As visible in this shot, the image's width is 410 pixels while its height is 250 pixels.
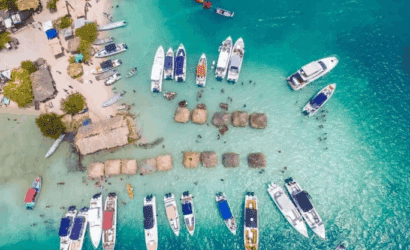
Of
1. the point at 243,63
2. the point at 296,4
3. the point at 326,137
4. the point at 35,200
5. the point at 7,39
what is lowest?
the point at 35,200

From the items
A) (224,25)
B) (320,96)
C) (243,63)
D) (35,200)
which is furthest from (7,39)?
(320,96)

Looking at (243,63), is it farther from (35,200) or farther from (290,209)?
(35,200)

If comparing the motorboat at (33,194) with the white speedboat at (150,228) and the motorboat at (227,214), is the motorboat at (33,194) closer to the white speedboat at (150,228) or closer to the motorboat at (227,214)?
the white speedboat at (150,228)

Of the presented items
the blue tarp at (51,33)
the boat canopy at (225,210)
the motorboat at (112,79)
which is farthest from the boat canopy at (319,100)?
the blue tarp at (51,33)

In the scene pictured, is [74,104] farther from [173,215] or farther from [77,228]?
[173,215]

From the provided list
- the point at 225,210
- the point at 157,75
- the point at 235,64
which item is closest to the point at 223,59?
the point at 235,64
